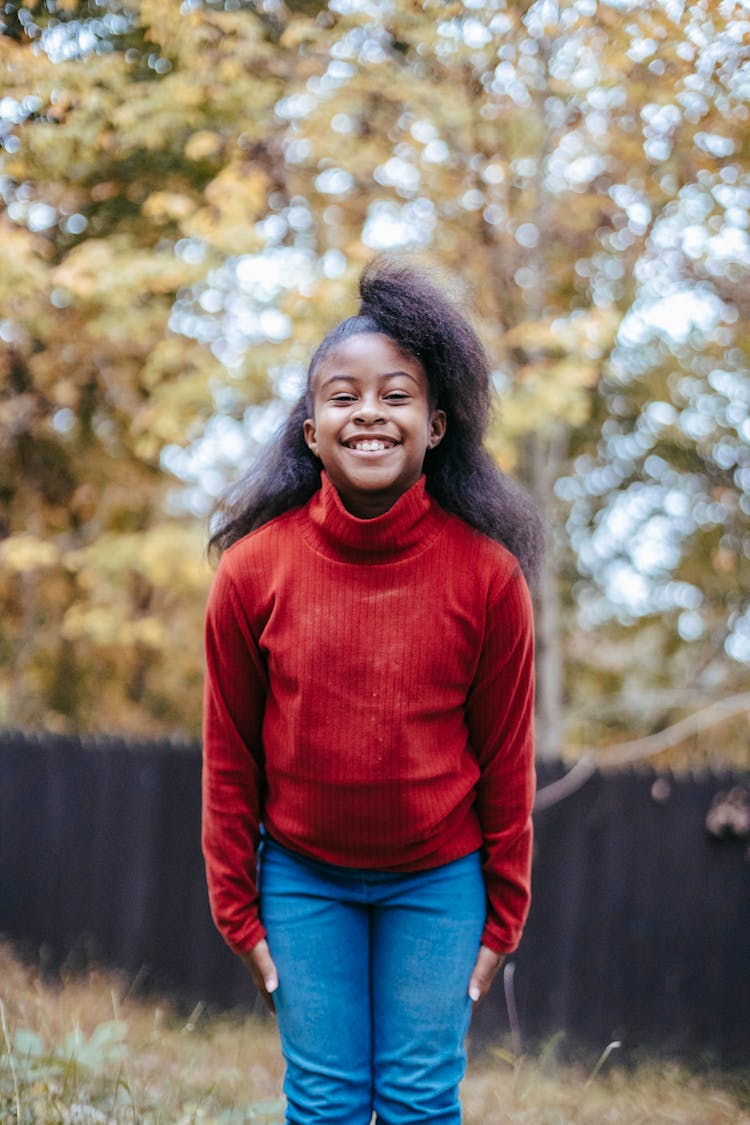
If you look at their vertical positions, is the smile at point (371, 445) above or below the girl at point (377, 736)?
above

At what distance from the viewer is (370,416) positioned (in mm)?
1855

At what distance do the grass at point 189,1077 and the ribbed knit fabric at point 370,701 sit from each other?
75 cm

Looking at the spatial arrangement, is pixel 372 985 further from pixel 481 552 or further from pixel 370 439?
pixel 370 439

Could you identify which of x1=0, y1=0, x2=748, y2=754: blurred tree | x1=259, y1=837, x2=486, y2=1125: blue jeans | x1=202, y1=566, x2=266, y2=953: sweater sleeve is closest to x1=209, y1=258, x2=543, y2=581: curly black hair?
x1=202, y1=566, x2=266, y2=953: sweater sleeve

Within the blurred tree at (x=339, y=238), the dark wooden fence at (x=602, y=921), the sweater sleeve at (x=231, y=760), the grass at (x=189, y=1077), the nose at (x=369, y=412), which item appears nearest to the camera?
the nose at (x=369, y=412)

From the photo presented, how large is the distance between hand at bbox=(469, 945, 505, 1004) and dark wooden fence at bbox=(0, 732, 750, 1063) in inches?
118

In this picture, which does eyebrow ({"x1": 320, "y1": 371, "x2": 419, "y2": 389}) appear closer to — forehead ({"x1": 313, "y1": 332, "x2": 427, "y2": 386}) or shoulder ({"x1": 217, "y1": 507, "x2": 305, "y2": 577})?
forehead ({"x1": 313, "y1": 332, "x2": 427, "y2": 386})

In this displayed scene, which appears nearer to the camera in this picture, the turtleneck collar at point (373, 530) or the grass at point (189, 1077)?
the turtleneck collar at point (373, 530)

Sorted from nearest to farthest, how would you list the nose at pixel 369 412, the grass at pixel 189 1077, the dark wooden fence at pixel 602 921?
the nose at pixel 369 412 → the grass at pixel 189 1077 → the dark wooden fence at pixel 602 921

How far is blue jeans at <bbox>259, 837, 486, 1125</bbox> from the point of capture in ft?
6.22

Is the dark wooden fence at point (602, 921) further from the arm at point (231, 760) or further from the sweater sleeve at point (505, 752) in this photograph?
the arm at point (231, 760)

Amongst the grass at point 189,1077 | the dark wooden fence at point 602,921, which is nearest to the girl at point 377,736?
the grass at point 189,1077

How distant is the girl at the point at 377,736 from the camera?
1.88 meters

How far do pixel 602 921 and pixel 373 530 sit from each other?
3567mm
